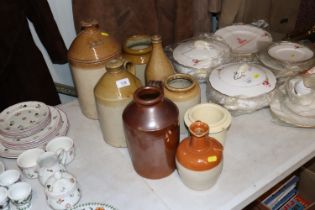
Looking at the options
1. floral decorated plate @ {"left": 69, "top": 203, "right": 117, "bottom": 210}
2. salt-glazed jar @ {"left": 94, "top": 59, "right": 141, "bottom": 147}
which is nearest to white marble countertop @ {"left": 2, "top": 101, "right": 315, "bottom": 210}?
floral decorated plate @ {"left": 69, "top": 203, "right": 117, "bottom": 210}

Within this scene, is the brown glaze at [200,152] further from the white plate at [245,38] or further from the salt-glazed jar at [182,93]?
the white plate at [245,38]

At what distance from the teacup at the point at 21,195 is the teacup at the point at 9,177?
16 mm

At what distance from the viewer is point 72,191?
2.48 feet

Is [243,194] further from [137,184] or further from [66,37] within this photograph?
[66,37]

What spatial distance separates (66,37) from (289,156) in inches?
40.4

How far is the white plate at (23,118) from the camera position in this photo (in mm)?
912

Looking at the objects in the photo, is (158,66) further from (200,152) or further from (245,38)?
(245,38)

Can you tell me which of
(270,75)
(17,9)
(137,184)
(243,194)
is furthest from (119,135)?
(17,9)

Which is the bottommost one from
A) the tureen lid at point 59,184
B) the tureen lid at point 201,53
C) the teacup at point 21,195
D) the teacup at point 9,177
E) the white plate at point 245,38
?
the teacup at point 21,195

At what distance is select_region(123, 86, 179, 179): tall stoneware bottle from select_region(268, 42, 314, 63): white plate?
19.6 inches

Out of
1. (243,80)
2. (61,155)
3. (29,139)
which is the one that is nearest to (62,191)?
(61,155)

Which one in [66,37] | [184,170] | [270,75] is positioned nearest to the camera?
[184,170]

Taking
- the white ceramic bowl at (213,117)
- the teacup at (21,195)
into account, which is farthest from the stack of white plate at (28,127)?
the white ceramic bowl at (213,117)

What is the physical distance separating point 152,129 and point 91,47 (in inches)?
13.3
